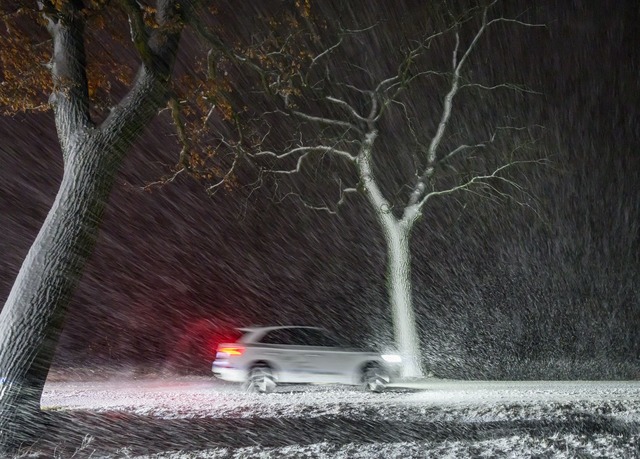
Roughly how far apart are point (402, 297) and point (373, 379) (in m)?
4.12

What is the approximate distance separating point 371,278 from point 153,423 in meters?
17.1

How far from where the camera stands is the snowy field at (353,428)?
5.96 metres

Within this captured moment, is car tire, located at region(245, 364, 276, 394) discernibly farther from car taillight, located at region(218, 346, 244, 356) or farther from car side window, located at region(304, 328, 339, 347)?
car side window, located at region(304, 328, 339, 347)

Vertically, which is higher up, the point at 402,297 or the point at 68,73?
the point at 402,297

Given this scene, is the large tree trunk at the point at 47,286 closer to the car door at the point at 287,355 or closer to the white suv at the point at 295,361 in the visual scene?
the white suv at the point at 295,361

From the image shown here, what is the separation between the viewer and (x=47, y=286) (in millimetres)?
6324

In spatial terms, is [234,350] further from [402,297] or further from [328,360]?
[402,297]

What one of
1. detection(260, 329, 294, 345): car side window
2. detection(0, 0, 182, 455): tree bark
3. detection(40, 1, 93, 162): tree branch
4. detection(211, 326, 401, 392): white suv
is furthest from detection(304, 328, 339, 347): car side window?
detection(40, 1, 93, 162): tree branch

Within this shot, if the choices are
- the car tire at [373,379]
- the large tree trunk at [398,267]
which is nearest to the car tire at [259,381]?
the car tire at [373,379]

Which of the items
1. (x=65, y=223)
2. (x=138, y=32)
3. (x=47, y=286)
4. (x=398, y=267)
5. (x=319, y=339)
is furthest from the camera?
(x=398, y=267)

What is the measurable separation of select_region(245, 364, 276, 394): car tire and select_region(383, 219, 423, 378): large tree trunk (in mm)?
5234

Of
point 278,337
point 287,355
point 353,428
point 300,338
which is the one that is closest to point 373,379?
point 300,338

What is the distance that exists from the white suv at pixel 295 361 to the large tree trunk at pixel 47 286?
5505mm

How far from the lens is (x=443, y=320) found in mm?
23047
